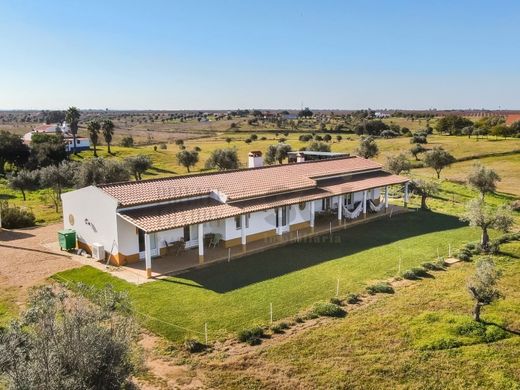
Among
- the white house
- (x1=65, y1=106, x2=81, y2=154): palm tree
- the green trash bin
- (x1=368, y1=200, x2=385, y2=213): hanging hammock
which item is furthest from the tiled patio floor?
(x1=65, y1=106, x2=81, y2=154): palm tree

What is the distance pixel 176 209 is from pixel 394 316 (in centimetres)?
1254

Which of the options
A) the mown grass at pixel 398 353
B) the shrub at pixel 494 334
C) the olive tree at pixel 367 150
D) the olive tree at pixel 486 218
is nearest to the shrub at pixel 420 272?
the mown grass at pixel 398 353

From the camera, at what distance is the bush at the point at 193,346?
604 inches

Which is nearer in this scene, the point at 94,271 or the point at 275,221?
the point at 94,271

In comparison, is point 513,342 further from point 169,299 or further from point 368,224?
point 368,224

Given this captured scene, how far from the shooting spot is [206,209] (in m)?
25.4

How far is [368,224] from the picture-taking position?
33.0 metres

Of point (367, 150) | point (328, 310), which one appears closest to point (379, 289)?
point (328, 310)

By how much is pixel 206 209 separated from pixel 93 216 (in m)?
6.15

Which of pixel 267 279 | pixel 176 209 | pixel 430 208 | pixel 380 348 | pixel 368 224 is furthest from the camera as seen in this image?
pixel 430 208

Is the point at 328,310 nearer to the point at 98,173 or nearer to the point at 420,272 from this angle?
the point at 420,272

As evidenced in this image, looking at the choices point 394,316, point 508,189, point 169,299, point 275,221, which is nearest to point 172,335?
point 169,299

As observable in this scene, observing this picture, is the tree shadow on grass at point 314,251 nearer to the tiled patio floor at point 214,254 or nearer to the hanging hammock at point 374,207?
the tiled patio floor at point 214,254

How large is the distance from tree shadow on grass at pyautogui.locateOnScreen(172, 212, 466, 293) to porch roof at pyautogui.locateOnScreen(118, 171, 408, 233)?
2524mm
